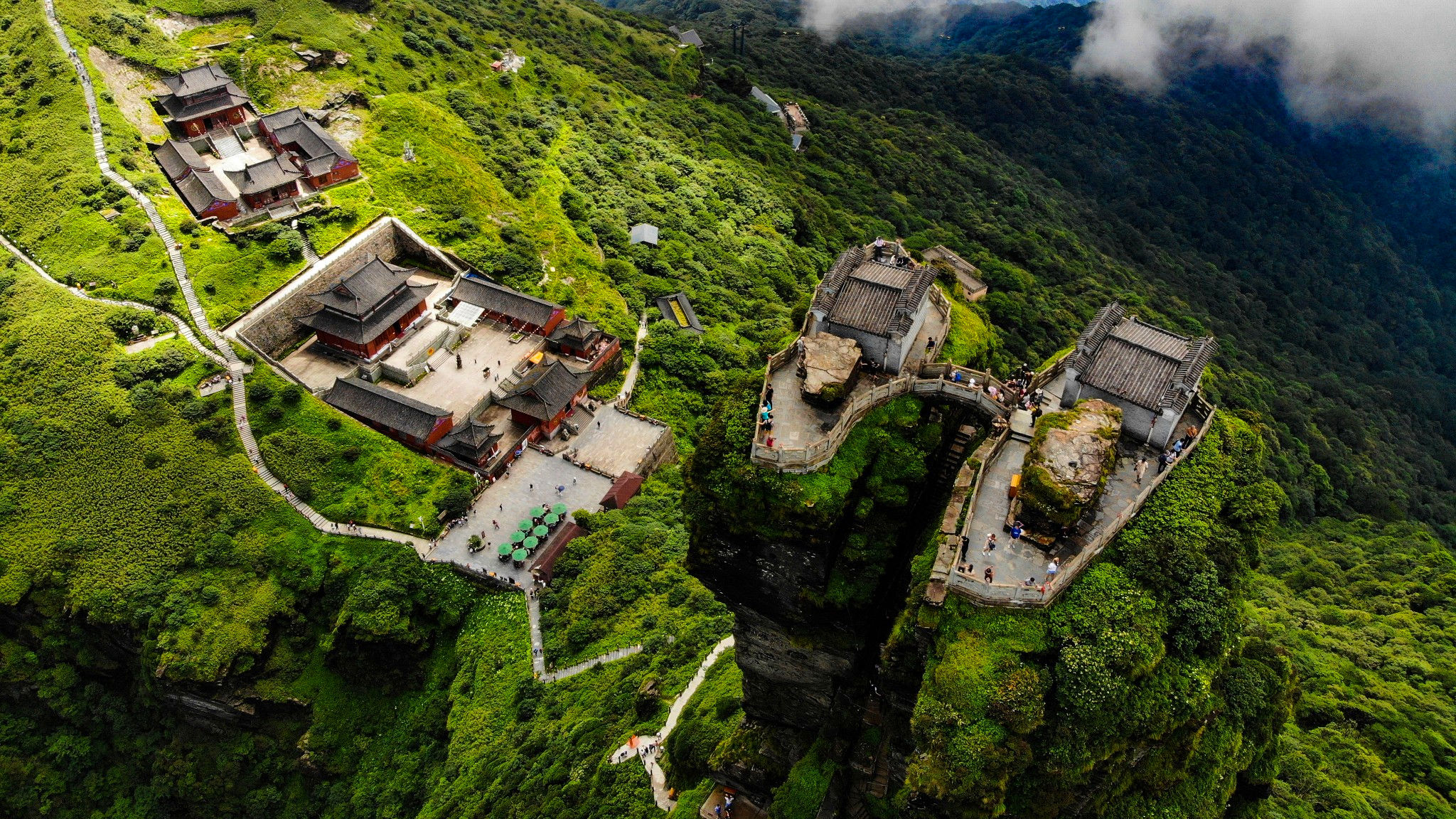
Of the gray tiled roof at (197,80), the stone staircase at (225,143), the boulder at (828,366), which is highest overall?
the boulder at (828,366)

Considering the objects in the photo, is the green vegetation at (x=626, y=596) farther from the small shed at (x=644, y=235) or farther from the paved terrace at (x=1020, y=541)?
the small shed at (x=644, y=235)

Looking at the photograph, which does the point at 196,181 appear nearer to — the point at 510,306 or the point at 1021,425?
the point at 510,306

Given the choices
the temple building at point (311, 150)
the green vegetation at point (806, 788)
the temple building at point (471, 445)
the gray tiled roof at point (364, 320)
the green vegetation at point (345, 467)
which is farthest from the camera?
the temple building at point (311, 150)

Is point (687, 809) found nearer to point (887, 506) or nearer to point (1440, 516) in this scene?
point (887, 506)

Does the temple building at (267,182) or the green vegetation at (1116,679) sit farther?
the temple building at (267,182)

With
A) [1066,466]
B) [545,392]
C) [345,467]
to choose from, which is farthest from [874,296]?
[345,467]

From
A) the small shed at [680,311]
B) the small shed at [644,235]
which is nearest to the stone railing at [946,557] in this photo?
the small shed at [680,311]

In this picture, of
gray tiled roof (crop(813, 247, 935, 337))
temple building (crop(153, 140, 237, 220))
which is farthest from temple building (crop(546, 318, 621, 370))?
gray tiled roof (crop(813, 247, 935, 337))
